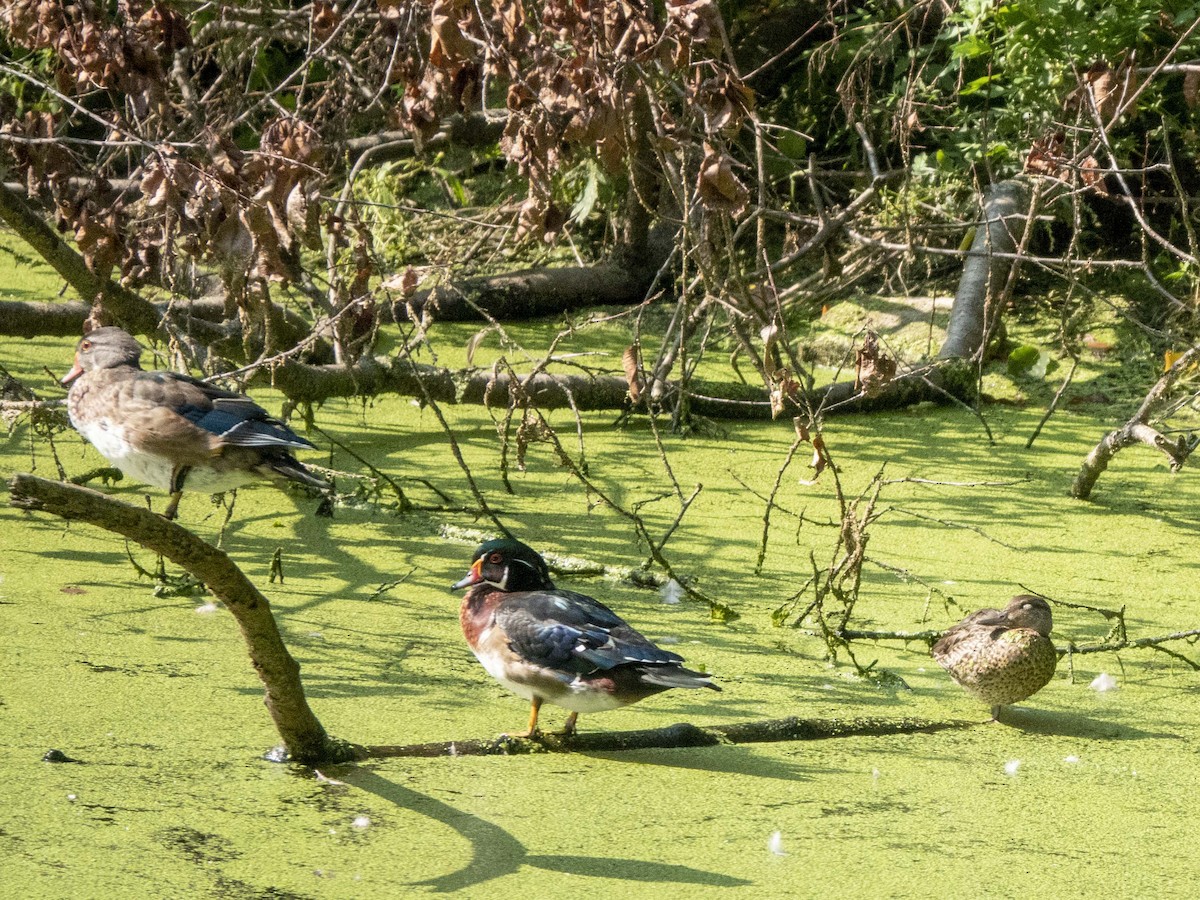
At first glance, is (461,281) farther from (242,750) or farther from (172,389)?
(242,750)

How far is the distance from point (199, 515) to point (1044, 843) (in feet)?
10.3

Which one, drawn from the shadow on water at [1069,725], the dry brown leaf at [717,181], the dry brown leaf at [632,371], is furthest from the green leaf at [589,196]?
the shadow on water at [1069,725]

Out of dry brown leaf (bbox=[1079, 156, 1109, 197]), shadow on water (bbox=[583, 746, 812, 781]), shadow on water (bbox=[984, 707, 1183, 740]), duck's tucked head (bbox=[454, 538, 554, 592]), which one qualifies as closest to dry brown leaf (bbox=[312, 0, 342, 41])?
duck's tucked head (bbox=[454, 538, 554, 592])

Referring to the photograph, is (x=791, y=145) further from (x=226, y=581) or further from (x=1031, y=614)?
(x=226, y=581)

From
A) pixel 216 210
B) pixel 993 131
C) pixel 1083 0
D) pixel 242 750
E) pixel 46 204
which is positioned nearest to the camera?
pixel 242 750

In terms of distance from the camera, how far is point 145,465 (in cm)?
445

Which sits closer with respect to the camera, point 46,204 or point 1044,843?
point 1044,843

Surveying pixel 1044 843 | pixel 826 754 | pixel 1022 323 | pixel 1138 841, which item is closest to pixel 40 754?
pixel 826 754

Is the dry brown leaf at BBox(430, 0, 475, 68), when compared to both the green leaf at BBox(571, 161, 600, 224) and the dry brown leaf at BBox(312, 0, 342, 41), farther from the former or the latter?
the green leaf at BBox(571, 161, 600, 224)

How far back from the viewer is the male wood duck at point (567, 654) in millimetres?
3484

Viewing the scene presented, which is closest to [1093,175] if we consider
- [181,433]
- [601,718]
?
[601,718]

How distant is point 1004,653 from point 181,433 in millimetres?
2344

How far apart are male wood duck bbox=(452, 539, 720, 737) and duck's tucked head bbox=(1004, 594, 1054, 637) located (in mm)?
922

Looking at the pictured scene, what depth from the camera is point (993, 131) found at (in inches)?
302
